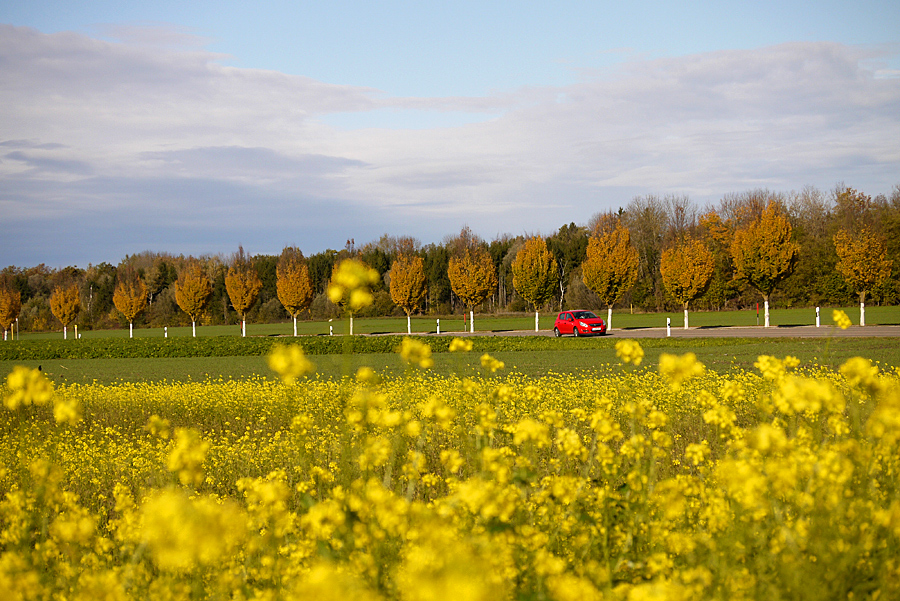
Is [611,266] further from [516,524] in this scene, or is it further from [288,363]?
[288,363]

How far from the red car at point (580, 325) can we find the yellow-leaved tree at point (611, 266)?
5.99 m

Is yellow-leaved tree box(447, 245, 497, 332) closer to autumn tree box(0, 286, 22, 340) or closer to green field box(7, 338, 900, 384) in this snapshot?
green field box(7, 338, 900, 384)

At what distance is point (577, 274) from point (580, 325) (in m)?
36.4

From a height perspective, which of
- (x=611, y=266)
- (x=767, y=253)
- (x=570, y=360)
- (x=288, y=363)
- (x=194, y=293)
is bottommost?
(x=570, y=360)

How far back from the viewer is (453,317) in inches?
2625

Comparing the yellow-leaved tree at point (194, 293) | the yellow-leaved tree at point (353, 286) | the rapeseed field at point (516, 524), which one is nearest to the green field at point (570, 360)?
the rapeseed field at point (516, 524)

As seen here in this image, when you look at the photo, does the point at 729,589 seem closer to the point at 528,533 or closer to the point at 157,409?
the point at 528,533

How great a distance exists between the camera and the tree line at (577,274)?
37.9 meters

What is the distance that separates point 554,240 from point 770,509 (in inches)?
2983

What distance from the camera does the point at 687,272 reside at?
3969 cm

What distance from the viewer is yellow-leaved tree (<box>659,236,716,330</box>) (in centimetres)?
3969

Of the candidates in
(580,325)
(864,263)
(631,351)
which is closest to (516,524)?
(631,351)

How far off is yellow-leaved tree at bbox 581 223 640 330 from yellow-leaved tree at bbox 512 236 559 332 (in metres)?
2.87

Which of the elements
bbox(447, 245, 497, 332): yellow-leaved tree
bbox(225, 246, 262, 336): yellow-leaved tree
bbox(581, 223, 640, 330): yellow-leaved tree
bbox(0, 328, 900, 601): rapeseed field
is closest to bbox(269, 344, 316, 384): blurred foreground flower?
bbox(0, 328, 900, 601): rapeseed field
